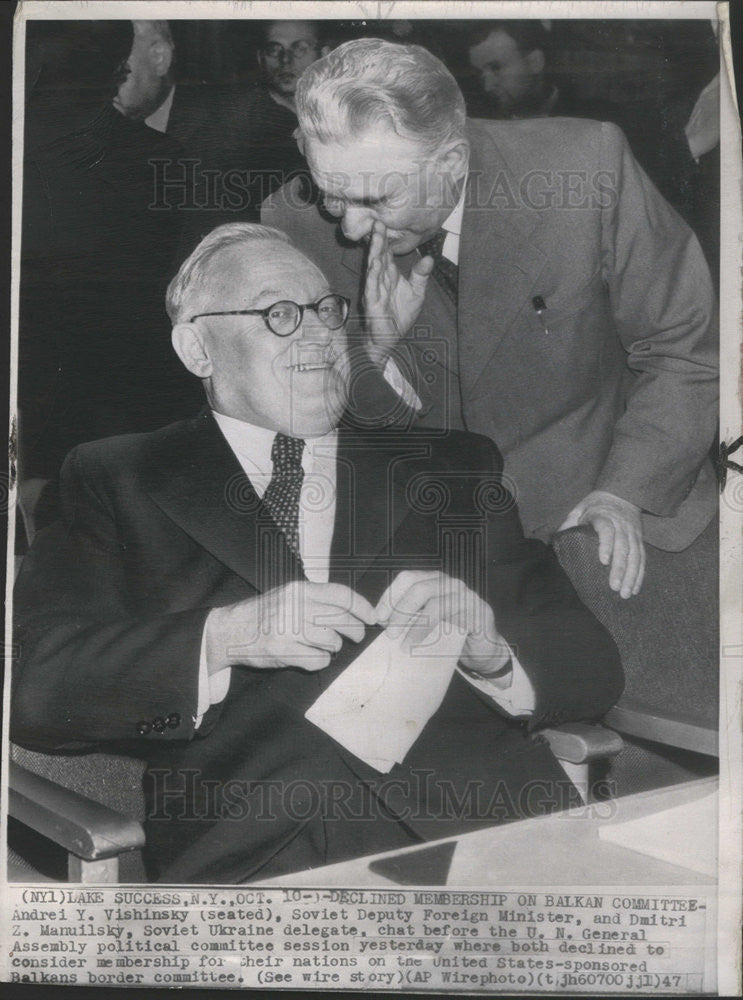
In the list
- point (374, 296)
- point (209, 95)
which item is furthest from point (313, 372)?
point (209, 95)

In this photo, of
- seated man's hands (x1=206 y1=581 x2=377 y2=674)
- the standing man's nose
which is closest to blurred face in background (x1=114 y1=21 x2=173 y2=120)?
the standing man's nose

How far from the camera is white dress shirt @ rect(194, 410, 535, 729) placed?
6.54 feet

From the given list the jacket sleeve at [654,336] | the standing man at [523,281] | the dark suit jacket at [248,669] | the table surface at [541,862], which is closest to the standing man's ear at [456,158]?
the standing man at [523,281]

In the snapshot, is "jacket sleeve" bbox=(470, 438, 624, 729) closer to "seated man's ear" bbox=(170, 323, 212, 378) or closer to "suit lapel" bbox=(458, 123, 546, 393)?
"suit lapel" bbox=(458, 123, 546, 393)

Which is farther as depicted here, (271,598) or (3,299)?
(3,299)

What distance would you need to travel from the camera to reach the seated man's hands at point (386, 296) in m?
2.02

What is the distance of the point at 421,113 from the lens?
6.63 feet

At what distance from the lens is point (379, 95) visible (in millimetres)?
2014

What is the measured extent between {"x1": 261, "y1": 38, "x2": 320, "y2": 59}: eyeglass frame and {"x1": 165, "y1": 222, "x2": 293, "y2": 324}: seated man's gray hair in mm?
371

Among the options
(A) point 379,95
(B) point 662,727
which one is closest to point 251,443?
(A) point 379,95

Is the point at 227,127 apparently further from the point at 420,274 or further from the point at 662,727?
the point at 662,727

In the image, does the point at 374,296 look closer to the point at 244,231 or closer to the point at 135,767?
the point at 244,231

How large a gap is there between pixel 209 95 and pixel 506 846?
1691 millimetres

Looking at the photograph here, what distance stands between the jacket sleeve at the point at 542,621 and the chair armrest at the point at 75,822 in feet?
2.74
